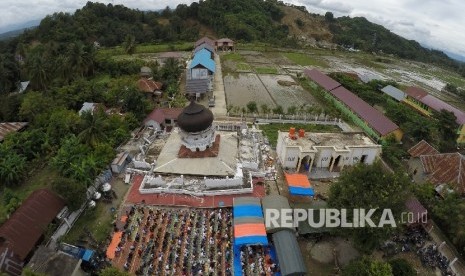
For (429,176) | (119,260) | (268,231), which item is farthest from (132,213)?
(429,176)

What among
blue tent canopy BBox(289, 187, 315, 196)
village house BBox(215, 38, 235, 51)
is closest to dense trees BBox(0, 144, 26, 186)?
blue tent canopy BBox(289, 187, 315, 196)

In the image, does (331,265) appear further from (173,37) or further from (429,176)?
(173,37)

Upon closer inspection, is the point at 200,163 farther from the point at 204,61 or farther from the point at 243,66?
the point at 243,66

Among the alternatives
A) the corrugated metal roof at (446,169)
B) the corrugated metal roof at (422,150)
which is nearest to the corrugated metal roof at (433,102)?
the corrugated metal roof at (422,150)

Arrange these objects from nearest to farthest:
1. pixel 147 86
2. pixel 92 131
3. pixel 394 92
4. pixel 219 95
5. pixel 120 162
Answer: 1. pixel 120 162
2. pixel 92 131
3. pixel 147 86
4. pixel 219 95
5. pixel 394 92

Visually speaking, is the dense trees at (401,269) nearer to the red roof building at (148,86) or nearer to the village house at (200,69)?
the red roof building at (148,86)

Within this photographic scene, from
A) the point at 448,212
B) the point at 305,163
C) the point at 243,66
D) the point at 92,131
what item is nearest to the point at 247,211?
the point at 305,163
